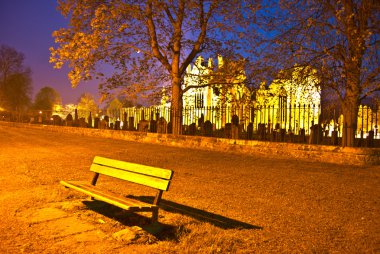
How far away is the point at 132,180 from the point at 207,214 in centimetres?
123

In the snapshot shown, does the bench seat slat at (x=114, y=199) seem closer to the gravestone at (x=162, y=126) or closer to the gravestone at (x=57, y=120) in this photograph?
the gravestone at (x=162, y=126)

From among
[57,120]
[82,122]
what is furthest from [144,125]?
[57,120]

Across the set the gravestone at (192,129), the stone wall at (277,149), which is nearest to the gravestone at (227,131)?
the stone wall at (277,149)

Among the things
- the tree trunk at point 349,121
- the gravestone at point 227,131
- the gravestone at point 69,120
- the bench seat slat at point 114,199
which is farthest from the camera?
the gravestone at point 69,120

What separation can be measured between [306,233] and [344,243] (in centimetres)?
50

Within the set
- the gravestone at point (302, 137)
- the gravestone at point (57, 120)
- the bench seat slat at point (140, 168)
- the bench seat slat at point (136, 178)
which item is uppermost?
the gravestone at point (57, 120)

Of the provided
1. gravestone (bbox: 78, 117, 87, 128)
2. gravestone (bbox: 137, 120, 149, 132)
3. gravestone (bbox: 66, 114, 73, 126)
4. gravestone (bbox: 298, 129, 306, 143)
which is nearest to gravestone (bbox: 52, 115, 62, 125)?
gravestone (bbox: 66, 114, 73, 126)

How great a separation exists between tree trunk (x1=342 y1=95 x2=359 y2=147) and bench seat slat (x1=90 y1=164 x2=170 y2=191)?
28.2ft

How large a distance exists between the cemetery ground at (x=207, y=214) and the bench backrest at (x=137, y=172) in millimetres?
543

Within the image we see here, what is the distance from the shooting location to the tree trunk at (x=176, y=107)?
1788cm

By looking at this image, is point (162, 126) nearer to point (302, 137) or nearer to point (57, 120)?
point (302, 137)

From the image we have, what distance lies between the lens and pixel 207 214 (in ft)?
19.0

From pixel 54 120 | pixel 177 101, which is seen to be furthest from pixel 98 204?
pixel 54 120

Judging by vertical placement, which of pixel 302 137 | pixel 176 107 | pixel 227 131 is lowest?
pixel 302 137
